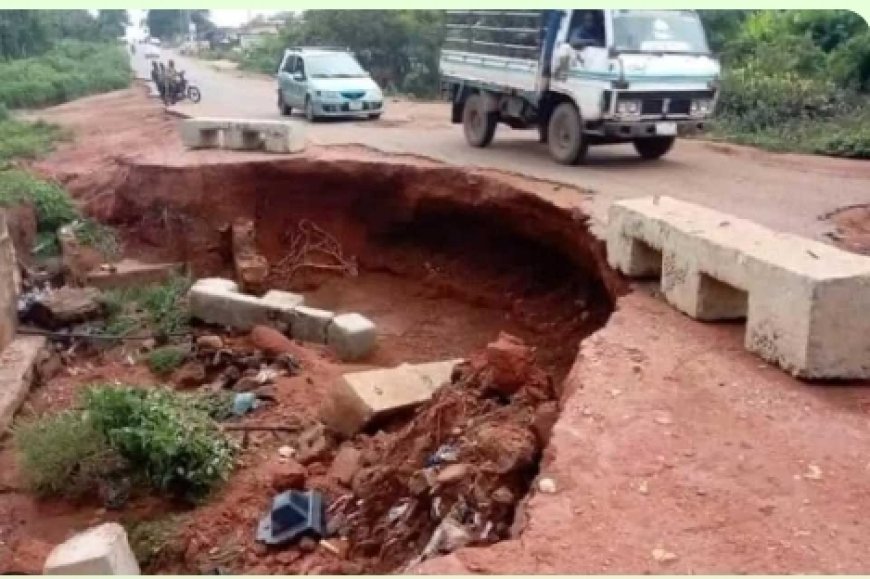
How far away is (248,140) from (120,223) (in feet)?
7.32

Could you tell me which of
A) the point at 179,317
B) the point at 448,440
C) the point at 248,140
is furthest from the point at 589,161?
the point at 448,440

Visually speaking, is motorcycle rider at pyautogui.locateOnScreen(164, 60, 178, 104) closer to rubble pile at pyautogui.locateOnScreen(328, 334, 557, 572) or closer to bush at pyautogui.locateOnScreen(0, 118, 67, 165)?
bush at pyautogui.locateOnScreen(0, 118, 67, 165)

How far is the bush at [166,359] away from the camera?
32.8ft

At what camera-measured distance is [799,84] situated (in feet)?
59.6

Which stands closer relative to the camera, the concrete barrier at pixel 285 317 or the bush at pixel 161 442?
the bush at pixel 161 442

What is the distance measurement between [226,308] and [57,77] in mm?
26506

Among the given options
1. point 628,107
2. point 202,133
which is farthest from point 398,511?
point 202,133

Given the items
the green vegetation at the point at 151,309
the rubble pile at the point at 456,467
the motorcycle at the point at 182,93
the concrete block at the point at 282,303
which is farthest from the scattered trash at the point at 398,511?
the motorcycle at the point at 182,93

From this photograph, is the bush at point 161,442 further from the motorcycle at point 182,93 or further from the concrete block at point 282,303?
the motorcycle at point 182,93

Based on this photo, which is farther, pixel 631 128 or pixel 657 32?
pixel 657 32

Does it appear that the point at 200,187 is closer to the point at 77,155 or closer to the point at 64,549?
the point at 77,155

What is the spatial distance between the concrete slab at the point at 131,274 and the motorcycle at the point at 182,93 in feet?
38.0

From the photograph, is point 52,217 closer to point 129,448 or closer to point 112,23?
point 129,448

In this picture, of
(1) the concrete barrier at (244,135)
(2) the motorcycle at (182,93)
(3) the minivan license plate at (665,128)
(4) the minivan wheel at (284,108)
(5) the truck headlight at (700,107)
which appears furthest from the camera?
(2) the motorcycle at (182,93)
